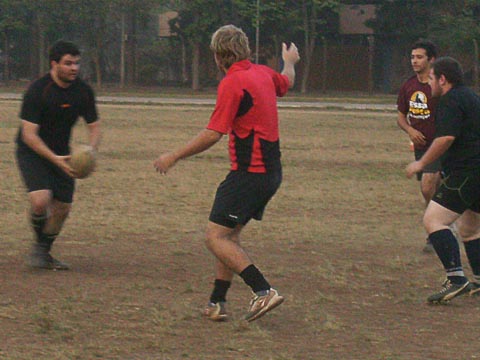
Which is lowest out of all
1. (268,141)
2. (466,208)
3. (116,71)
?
(116,71)

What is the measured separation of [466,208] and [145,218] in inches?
201

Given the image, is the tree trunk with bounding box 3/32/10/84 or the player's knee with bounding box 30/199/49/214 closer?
the player's knee with bounding box 30/199/49/214

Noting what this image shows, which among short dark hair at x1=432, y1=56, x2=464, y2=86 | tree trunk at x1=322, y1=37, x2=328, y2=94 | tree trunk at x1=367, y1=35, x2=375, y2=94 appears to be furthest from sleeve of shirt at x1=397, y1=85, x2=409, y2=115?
tree trunk at x1=322, y1=37, x2=328, y2=94

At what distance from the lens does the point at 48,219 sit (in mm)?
9250

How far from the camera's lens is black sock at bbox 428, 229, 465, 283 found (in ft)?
26.7

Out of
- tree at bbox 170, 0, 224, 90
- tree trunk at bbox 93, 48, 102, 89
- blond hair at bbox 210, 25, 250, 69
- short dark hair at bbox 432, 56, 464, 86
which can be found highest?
blond hair at bbox 210, 25, 250, 69

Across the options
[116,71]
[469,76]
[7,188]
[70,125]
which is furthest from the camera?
[116,71]

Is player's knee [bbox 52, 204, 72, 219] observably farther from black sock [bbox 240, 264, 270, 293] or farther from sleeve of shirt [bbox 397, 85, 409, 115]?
sleeve of shirt [bbox 397, 85, 409, 115]

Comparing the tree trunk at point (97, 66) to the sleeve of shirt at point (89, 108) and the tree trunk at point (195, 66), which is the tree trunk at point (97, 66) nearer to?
the tree trunk at point (195, 66)

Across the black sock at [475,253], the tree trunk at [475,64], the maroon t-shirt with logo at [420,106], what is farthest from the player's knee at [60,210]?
the tree trunk at [475,64]

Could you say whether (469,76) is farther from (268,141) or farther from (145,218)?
(268,141)

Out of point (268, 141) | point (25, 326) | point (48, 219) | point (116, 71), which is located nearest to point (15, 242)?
point (48, 219)

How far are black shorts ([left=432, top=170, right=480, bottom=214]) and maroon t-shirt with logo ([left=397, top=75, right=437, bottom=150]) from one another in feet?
7.50

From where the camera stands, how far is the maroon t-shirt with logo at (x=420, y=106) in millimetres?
10352
